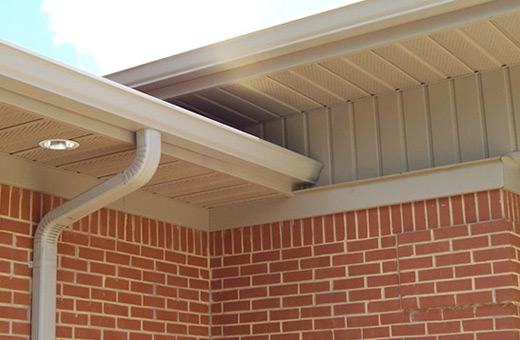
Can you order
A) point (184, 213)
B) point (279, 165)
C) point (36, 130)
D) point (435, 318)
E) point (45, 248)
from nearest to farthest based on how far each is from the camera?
point (36, 130)
point (45, 248)
point (435, 318)
point (279, 165)
point (184, 213)

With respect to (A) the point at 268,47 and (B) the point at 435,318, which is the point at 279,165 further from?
(B) the point at 435,318

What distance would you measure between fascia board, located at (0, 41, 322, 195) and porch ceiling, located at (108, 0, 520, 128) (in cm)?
44

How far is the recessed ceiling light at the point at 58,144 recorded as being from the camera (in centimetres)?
471

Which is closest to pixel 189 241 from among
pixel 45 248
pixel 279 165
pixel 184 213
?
pixel 184 213

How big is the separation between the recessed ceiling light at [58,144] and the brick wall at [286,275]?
0.39m

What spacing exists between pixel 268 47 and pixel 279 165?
839 mm

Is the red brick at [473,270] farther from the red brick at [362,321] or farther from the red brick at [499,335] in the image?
the red brick at [362,321]

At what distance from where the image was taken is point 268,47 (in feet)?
17.0

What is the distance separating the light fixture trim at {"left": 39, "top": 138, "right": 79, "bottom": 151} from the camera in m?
4.70

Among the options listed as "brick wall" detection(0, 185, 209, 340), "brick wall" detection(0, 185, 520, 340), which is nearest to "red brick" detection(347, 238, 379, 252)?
"brick wall" detection(0, 185, 520, 340)

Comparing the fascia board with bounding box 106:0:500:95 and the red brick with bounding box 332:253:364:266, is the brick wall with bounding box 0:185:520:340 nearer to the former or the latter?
the red brick with bounding box 332:253:364:266

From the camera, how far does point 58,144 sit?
475 cm

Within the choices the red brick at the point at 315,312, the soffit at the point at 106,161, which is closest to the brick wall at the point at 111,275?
the soffit at the point at 106,161

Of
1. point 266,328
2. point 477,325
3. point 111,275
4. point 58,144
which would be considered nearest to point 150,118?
point 58,144
